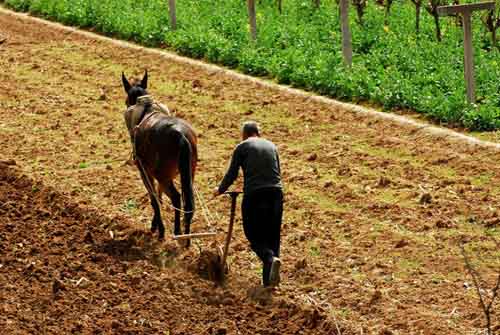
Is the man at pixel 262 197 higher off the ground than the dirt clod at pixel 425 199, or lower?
higher

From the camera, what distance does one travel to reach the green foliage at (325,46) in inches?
631

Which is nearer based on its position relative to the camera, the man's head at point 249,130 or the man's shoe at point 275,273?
the man's shoe at point 275,273

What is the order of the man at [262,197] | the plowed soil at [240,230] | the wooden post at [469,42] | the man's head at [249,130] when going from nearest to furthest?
the plowed soil at [240,230] < the man at [262,197] < the man's head at [249,130] < the wooden post at [469,42]

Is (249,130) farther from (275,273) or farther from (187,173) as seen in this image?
(275,273)

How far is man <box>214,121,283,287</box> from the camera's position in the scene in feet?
33.4

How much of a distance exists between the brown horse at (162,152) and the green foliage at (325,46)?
527cm

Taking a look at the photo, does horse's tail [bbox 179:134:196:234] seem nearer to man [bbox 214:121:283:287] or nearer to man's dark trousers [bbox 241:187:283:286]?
man [bbox 214:121:283:287]

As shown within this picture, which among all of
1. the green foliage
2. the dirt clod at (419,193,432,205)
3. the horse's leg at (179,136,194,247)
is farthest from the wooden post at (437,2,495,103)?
the horse's leg at (179,136,194,247)

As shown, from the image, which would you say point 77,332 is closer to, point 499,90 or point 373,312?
point 373,312

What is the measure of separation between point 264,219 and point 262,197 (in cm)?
22

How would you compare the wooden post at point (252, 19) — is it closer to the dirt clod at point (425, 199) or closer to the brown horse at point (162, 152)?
the brown horse at point (162, 152)

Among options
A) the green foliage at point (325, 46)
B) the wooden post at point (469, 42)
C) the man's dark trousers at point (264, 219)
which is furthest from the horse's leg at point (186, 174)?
the wooden post at point (469, 42)

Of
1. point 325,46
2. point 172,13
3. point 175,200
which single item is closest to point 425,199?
point 175,200

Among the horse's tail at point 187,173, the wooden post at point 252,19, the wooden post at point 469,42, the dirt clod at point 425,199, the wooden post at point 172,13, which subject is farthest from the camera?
the wooden post at point 172,13
